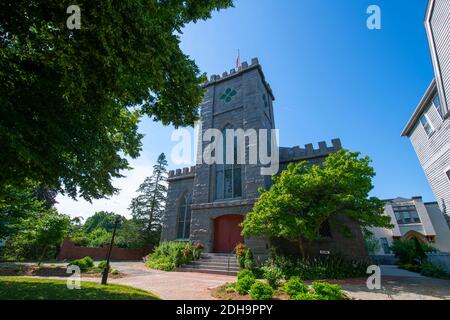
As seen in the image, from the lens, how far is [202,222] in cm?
1653

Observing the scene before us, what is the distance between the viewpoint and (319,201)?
35.7ft

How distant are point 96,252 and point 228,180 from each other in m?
16.0

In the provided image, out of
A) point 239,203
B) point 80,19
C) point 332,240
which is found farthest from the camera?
point 239,203

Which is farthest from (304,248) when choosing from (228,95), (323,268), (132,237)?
(132,237)

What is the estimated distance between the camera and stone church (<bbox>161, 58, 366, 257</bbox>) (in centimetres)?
1426

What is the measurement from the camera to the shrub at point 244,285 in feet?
22.5

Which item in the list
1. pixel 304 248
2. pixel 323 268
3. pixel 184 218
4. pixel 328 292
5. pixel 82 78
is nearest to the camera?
pixel 82 78

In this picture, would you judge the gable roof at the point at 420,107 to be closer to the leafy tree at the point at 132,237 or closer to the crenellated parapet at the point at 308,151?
the crenellated parapet at the point at 308,151

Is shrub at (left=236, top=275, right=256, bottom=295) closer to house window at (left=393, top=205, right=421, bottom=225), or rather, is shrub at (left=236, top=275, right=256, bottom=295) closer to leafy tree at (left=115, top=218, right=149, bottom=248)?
leafy tree at (left=115, top=218, right=149, bottom=248)

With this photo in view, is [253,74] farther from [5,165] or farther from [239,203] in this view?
[5,165]

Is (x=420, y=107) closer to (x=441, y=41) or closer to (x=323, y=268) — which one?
(x=441, y=41)

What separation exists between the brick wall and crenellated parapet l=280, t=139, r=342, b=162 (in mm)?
19819

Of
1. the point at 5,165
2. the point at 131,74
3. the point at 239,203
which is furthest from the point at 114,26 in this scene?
the point at 239,203

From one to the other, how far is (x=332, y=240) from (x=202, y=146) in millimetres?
12125
